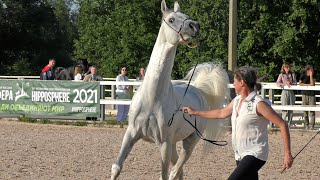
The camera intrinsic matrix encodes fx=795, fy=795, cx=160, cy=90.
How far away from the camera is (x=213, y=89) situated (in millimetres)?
11234

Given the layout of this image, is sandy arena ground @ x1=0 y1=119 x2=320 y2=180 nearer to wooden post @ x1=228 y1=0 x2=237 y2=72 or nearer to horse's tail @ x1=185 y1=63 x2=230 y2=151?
horse's tail @ x1=185 y1=63 x2=230 y2=151

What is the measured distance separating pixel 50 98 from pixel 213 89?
11.0 m

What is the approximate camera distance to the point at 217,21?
3509 cm

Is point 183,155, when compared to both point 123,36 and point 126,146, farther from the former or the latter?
point 123,36

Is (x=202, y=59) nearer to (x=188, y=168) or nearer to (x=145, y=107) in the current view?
(x=188, y=168)

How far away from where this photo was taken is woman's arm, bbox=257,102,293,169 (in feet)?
22.7

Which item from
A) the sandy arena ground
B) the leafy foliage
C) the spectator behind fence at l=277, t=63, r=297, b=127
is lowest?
the sandy arena ground

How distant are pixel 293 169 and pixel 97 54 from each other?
34860 mm

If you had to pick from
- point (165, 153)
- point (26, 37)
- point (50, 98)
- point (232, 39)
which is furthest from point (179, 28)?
point (26, 37)

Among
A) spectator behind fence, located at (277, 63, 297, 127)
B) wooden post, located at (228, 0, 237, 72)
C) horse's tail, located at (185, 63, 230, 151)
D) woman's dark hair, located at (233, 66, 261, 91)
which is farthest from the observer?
wooden post, located at (228, 0, 237, 72)

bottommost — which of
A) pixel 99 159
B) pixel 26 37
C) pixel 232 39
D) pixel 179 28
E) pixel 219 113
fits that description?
pixel 99 159

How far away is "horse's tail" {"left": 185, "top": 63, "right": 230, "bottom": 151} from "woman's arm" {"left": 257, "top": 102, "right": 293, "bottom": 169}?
3874 millimetres

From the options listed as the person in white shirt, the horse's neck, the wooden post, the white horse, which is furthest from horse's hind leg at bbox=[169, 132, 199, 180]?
the wooden post

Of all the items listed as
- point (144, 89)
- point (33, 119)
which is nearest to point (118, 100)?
point (33, 119)
